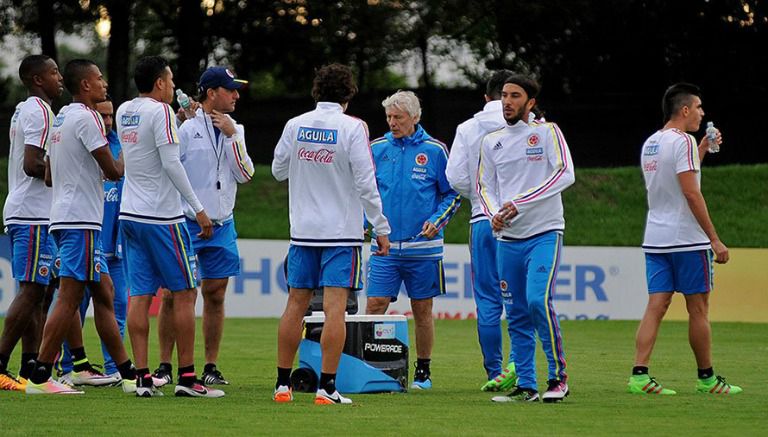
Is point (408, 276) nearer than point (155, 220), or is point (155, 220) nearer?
point (155, 220)

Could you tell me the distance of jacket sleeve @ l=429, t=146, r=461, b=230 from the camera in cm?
1095

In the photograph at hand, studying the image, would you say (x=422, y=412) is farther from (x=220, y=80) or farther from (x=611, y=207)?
(x=611, y=207)

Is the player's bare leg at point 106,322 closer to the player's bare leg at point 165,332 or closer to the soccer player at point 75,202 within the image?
the soccer player at point 75,202

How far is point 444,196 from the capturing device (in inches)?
441

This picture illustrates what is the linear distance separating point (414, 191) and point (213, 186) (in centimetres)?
164

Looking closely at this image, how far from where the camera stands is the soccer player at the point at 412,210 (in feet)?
36.1

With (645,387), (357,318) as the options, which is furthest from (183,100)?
(645,387)

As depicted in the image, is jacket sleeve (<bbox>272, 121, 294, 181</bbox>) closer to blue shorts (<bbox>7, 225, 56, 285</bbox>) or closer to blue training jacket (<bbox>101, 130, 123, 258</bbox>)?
blue shorts (<bbox>7, 225, 56, 285</bbox>)

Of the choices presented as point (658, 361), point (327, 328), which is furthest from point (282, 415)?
point (658, 361)

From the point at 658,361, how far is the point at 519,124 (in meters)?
4.60

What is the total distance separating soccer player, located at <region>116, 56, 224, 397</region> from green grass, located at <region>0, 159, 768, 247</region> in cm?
1460

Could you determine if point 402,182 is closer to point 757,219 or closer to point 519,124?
point 519,124

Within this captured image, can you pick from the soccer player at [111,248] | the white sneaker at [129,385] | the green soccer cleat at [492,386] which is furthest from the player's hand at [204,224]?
the green soccer cleat at [492,386]

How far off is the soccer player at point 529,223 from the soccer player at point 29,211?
10.4 ft
